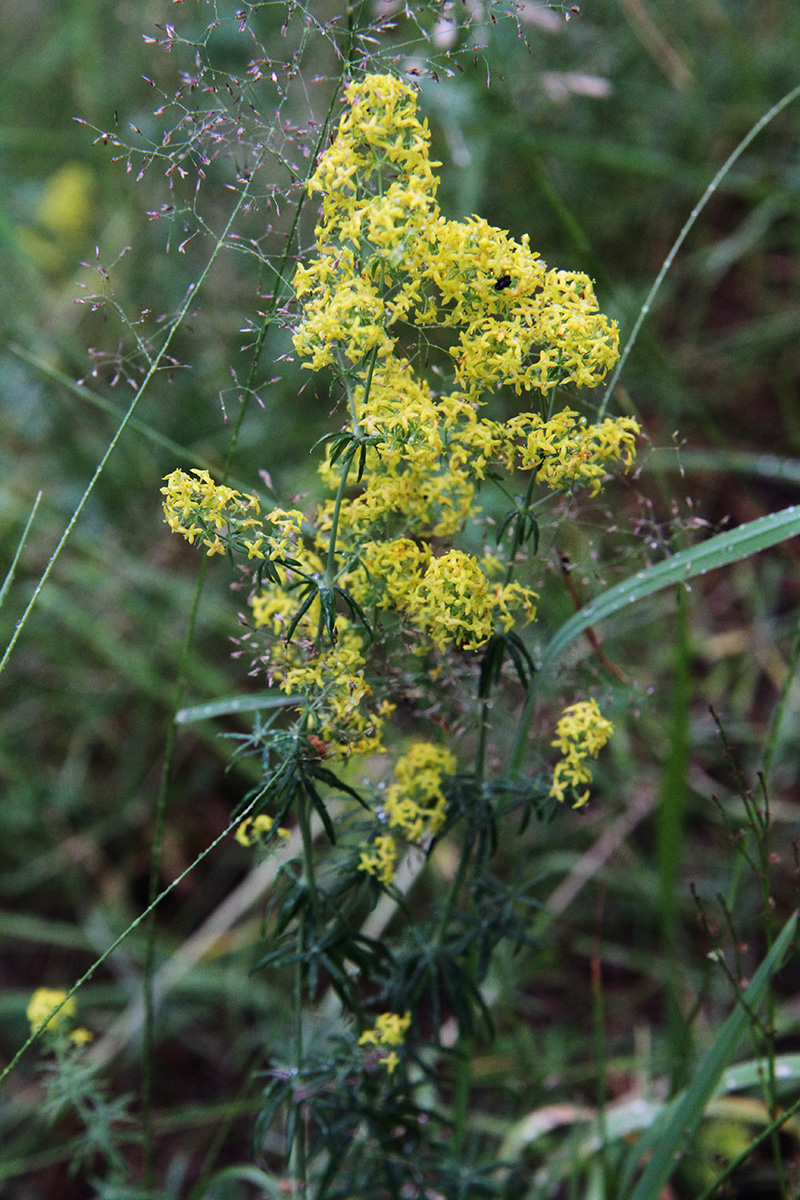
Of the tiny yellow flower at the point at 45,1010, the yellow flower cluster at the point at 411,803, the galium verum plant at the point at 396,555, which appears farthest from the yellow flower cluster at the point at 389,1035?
the tiny yellow flower at the point at 45,1010

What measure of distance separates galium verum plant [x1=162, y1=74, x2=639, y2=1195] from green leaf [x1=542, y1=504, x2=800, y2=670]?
0.11 metres

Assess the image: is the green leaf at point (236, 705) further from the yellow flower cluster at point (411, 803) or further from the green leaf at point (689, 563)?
the green leaf at point (689, 563)

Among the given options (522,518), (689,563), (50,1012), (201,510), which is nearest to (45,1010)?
(50,1012)

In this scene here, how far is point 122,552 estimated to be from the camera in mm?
3227

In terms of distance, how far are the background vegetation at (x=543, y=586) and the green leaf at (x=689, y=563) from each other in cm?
7

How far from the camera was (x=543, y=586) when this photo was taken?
6.87ft

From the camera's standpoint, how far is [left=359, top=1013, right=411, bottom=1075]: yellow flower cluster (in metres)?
1.47

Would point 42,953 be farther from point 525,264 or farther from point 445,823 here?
point 525,264

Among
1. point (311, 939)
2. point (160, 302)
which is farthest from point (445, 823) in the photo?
point (160, 302)

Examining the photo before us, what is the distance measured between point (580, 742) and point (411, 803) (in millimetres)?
248

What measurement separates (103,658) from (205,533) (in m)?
2.16

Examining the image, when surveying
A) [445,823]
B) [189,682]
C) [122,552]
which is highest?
[122,552]

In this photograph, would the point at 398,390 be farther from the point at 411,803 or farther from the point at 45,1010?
the point at 45,1010

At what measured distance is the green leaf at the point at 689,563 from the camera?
146 cm
